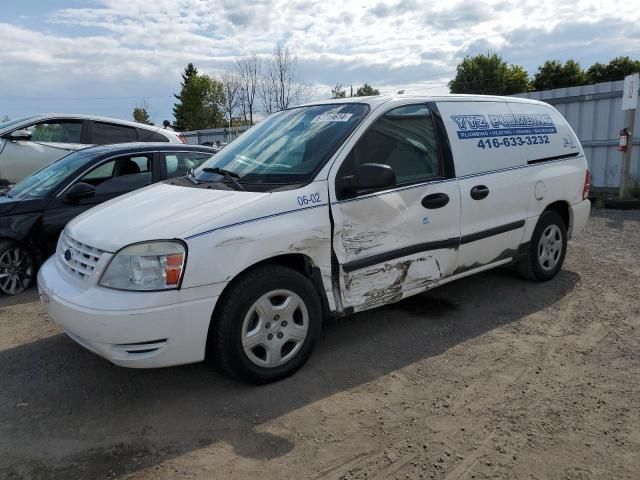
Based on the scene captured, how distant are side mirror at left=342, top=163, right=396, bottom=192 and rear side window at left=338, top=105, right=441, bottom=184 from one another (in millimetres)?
153

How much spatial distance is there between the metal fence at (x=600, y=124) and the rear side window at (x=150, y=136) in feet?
28.4

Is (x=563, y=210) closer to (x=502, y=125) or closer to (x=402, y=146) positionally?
(x=502, y=125)

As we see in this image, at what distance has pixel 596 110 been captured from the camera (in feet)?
37.1

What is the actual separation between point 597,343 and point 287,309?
2.41 meters

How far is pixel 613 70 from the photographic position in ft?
136

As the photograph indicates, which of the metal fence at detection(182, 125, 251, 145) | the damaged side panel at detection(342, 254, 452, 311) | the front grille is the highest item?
the metal fence at detection(182, 125, 251, 145)

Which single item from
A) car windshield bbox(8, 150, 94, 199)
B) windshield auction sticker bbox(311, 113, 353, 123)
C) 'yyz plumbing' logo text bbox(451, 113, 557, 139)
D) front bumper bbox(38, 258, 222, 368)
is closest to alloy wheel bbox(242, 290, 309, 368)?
front bumper bbox(38, 258, 222, 368)

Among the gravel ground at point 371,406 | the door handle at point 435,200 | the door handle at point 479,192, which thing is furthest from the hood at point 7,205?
the door handle at point 479,192

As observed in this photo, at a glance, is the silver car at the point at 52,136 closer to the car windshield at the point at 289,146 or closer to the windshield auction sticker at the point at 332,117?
the car windshield at the point at 289,146

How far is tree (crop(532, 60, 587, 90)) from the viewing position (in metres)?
41.8

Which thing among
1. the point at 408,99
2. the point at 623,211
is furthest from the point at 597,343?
the point at 623,211

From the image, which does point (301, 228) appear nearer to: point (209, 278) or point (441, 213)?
point (209, 278)

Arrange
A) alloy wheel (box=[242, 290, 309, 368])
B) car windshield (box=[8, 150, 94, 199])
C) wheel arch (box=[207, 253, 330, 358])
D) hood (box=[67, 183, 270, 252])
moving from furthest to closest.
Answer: car windshield (box=[8, 150, 94, 199]), wheel arch (box=[207, 253, 330, 358]), alloy wheel (box=[242, 290, 309, 368]), hood (box=[67, 183, 270, 252])

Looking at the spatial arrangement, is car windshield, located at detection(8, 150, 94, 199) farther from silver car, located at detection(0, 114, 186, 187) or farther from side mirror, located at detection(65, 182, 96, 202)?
silver car, located at detection(0, 114, 186, 187)
